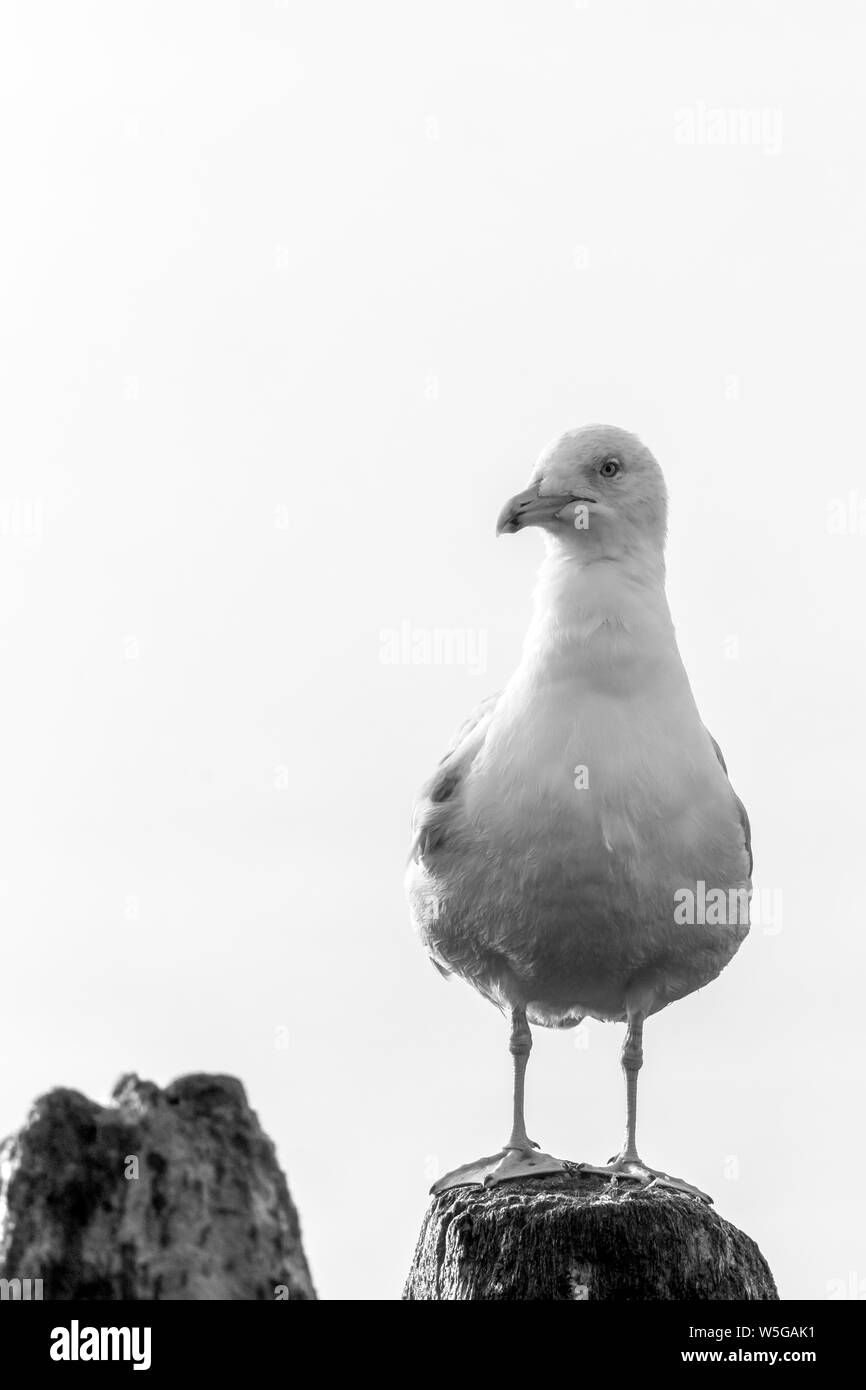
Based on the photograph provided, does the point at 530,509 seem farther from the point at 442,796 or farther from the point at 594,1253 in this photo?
the point at 594,1253

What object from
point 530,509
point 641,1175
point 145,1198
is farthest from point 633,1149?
point 145,1198

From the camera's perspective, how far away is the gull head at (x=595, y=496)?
11.2m

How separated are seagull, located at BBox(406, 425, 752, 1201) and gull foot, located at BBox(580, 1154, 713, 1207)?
0.02 metres

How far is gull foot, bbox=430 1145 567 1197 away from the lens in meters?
10.4

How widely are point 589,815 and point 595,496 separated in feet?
6.35

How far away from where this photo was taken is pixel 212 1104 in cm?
579

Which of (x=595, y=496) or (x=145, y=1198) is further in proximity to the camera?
(x=595, y=496)

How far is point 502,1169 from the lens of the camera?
10.5 m

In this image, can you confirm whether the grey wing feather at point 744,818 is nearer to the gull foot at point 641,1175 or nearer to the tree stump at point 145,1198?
the gull foot at point 641,1175

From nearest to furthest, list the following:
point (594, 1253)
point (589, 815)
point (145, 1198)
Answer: point (145, 1198) < point (594, 1253) < point (589, 815)
